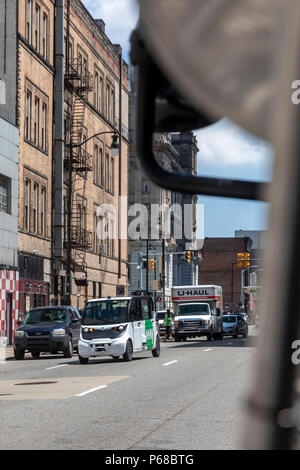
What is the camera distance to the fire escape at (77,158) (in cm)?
4578

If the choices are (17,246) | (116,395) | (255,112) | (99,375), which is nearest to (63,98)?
(17,246)

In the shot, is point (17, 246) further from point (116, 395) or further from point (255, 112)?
point (255, 112)

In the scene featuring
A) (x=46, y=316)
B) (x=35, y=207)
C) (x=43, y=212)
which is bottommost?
(x=46, y=316)

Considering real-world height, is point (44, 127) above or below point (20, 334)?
above

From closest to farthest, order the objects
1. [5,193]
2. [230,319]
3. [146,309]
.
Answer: [146,309], [5,193], [230,319]

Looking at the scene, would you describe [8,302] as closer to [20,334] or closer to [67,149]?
[20,334]

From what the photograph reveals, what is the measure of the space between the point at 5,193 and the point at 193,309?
12606 mm

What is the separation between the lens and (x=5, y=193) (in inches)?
1526

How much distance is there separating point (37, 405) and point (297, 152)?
1329 cm

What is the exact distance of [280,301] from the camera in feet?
3.27

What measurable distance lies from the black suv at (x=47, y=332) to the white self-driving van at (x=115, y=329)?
6.72 feet

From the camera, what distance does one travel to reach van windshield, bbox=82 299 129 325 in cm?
2594

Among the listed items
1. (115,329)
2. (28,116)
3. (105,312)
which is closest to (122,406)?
(115,329)

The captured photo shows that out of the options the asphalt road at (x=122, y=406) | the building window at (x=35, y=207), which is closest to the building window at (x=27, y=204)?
the building window at (x=35, y=207)
